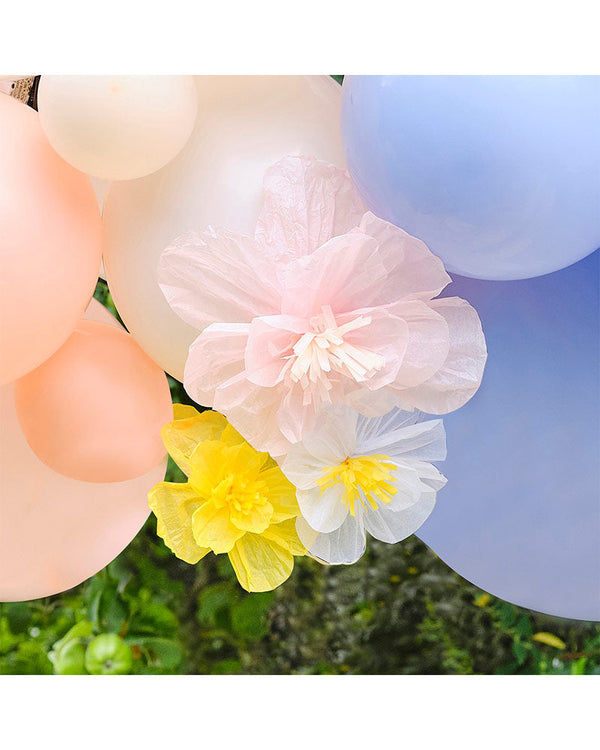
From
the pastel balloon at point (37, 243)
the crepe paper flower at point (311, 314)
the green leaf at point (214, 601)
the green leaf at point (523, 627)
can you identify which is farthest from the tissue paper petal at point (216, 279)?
the green leaf at point (523, 627)

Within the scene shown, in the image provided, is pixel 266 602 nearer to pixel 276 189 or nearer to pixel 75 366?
pixel 75 366

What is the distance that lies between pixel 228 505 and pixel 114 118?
382mm

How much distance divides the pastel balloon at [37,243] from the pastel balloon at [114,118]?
5 centimetres

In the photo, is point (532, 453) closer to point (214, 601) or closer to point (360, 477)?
point (360, 477)

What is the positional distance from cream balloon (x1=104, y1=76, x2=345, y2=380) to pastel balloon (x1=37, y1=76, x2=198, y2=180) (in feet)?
0.16

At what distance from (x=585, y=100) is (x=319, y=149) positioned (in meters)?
0.25

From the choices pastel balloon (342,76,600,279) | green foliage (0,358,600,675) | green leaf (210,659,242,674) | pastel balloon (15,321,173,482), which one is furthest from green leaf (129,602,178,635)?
pastel balloon (342,76,600,279)

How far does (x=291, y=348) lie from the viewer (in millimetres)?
726

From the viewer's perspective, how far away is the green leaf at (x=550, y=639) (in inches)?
72.1

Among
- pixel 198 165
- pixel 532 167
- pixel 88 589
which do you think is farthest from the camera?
pixel 88 589

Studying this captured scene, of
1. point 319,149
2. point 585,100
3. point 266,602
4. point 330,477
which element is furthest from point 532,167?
point 266,602

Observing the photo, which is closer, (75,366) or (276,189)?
(276,189)

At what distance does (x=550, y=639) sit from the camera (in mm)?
1838
